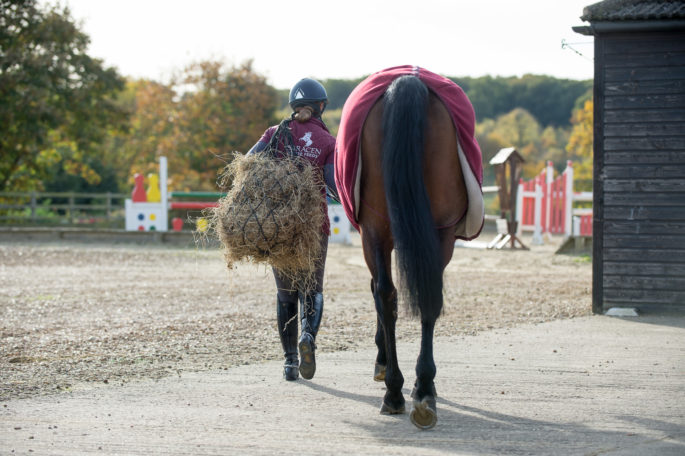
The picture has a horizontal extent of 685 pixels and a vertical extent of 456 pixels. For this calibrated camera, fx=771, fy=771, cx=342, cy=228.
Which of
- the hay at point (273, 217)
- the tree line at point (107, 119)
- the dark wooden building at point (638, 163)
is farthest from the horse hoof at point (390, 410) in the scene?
the tree line at point (107, 119)

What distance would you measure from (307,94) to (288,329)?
5.13 feet

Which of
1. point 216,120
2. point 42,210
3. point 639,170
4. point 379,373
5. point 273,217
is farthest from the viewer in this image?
point 216,120

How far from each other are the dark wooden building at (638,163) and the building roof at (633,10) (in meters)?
0.01

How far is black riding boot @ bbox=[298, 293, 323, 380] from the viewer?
4.73 m

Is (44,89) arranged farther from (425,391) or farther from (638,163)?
(425,391)

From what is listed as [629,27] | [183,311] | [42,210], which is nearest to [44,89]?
[42,210]

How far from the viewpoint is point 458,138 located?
13.3ft

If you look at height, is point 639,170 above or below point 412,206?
above

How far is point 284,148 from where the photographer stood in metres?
5.02

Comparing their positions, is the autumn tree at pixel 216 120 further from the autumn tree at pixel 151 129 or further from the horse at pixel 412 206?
the horse at pixel 412 206

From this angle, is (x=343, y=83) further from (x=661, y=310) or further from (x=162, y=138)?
(x=661, y=310)

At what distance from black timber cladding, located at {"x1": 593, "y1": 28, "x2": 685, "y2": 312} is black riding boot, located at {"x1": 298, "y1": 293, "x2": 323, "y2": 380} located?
4.09 meters

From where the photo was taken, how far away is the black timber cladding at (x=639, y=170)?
7820 mm

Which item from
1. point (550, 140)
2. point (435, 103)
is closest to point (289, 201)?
point (435, 103)
